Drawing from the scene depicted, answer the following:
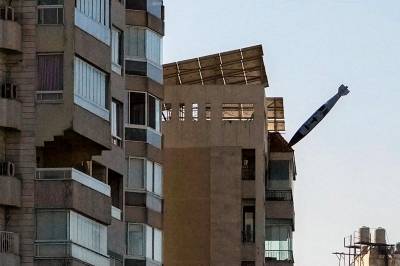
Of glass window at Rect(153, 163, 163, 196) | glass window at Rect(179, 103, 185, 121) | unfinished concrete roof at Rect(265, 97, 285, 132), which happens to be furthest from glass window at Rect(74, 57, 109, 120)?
unfinished concrete roof at Rect(265, 97, 285, 132)

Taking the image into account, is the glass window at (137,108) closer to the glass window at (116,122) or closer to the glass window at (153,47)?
the glass window at (153,47)

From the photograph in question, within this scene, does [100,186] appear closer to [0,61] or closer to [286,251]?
[0,61]

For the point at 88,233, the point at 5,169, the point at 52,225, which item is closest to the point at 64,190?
the point at 52,225

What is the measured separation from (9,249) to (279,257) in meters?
45.7

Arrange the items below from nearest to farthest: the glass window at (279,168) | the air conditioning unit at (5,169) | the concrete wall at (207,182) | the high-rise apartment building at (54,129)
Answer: the air conditioning unit at (5,169)
the high-rise apartment building at (54,129)
the concrete wall at (207,182)
the glass window at (279,168)

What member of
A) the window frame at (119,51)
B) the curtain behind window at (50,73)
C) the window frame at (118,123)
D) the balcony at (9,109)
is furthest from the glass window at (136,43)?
the balcony at (9,109)

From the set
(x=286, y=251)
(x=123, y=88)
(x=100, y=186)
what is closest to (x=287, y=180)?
(x=286, y=251)

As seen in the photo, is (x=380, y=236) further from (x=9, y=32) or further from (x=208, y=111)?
(x=9, y=32)

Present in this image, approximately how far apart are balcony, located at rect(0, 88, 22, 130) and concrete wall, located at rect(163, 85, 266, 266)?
36663 millimetres

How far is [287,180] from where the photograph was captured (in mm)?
100812

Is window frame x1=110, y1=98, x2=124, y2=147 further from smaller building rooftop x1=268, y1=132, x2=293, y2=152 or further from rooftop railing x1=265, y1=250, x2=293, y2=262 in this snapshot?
smaller building rooftop x1=268, y1=132, x2=293, y2=152

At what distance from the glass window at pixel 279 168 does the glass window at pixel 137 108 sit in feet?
88.9

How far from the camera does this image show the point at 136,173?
7512cm

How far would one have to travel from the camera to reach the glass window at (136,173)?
74.9m
